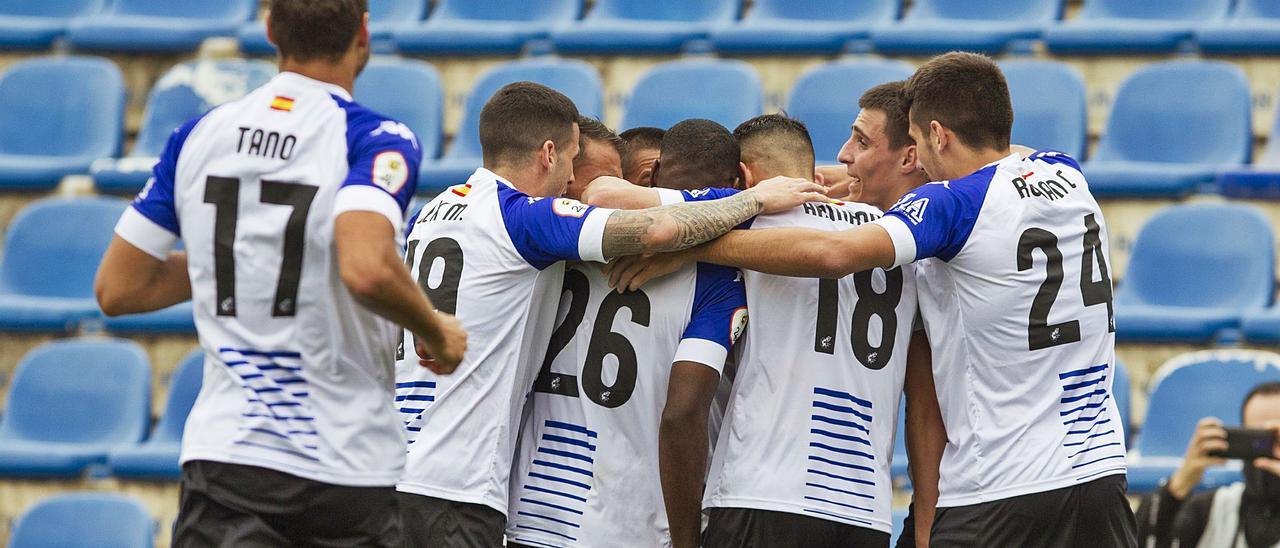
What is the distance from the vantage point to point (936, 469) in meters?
4.87

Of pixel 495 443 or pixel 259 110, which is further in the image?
pixel 495 443

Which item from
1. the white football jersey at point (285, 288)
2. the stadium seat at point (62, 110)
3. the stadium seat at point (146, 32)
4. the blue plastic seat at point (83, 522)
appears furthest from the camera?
the stadium seat at point (146, 32)

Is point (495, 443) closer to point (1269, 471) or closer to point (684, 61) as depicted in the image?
point (1269, 471)

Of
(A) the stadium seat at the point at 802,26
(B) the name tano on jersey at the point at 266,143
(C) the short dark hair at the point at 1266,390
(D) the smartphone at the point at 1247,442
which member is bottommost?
(D) the smartphone at the point at 1247,442

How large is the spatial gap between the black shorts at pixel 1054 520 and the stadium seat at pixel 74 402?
5154mm

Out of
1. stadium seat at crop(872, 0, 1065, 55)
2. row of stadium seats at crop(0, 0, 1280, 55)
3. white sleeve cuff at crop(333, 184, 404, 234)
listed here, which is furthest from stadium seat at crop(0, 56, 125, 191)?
white sleeve cuff at crop(333, 184, 404, 234)

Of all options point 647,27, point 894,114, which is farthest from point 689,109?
point 894,114

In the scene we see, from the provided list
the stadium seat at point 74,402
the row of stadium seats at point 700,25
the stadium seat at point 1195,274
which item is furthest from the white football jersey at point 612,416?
the row of stadium seats at point 700,25

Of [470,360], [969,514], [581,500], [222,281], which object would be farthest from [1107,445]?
[222,281]

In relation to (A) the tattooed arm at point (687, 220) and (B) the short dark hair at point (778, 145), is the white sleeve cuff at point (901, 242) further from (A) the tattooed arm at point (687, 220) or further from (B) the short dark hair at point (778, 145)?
(B) the short dark hair at point (778, 145)

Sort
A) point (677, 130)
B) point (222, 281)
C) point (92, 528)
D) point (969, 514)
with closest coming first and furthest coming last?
point (222, 281)
point (969, 514)
point (677, 130)
point (92, 528)

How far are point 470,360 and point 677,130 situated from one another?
3.36ft

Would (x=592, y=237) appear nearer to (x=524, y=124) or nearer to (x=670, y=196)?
(x=670, y=196)

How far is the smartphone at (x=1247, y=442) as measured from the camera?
19.3 ft
